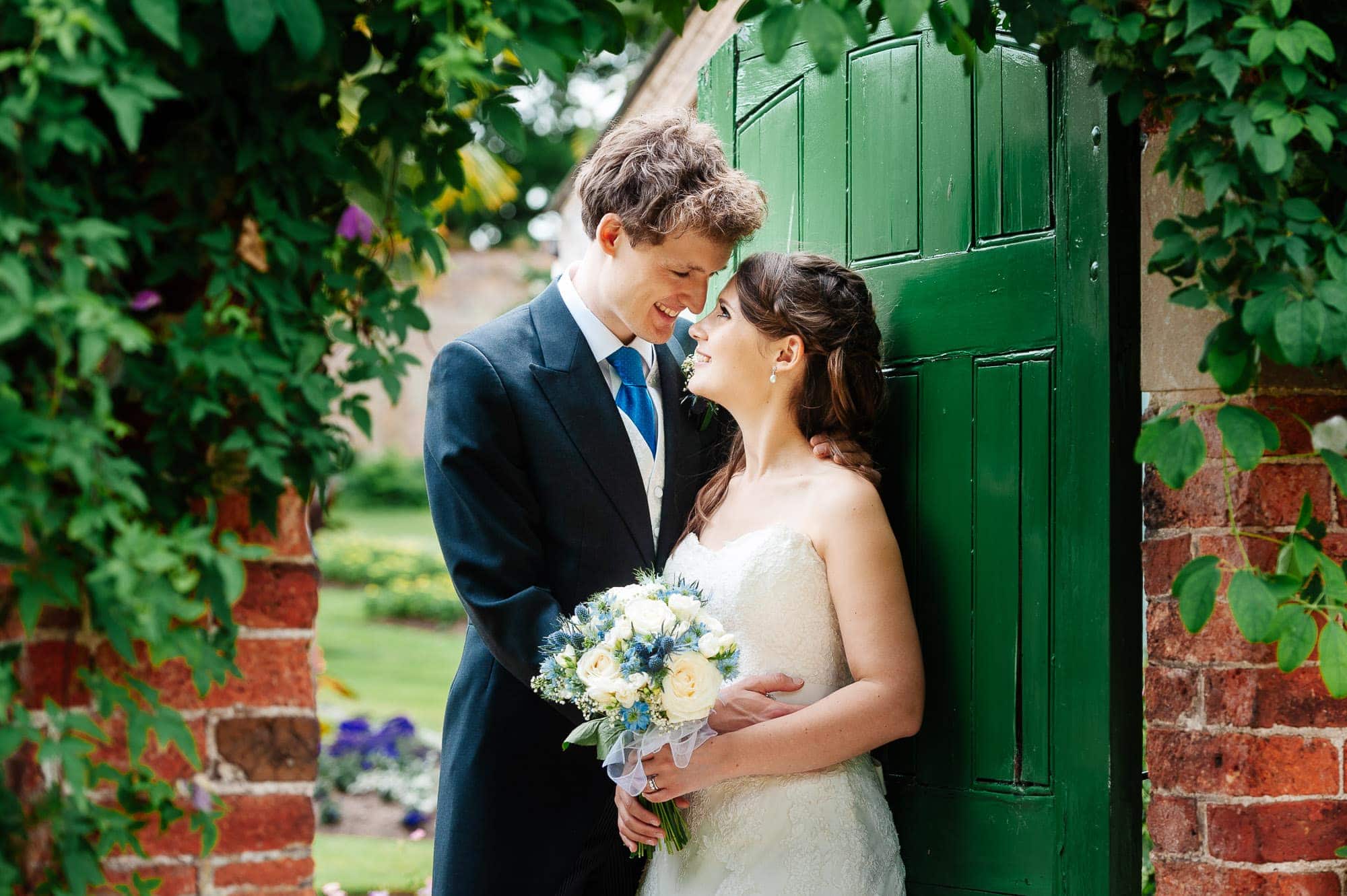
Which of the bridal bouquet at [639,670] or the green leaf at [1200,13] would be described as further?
the bridal bouquet at [639,670]

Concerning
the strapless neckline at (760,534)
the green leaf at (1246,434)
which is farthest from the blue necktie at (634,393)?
the green leaf at (1246,434)

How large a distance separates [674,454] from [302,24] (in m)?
1.74

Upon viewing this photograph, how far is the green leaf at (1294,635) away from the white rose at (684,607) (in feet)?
3.37

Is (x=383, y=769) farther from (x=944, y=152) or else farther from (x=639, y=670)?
(x=944, y=152)

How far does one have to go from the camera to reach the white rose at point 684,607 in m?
2.48

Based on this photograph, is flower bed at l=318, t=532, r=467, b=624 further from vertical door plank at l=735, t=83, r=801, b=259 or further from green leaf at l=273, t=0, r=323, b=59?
green leaf at l=273, t=0, r=323, b=59

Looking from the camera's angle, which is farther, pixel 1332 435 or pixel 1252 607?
pixel 1332 435

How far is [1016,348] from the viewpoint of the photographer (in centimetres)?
280

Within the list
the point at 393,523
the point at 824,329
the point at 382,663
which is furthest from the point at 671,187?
the point at 393,523

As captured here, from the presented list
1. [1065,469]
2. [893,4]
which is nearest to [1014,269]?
[1065,469]

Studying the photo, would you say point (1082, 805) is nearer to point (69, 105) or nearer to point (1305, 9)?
point (1305, 9)

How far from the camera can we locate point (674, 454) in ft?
10.7

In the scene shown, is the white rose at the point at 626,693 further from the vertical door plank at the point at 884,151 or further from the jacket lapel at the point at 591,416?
the vertical door plank at the point at 884,151

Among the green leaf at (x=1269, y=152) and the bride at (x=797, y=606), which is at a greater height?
the green leaf at (x=1269, y=152)
